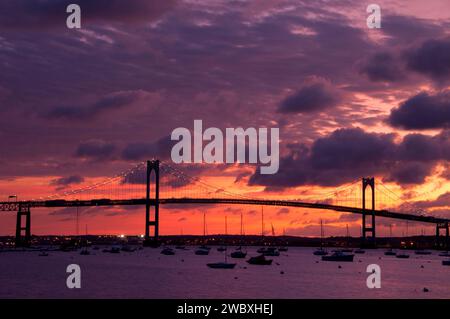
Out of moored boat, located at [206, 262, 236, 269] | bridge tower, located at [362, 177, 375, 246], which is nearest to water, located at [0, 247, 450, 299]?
moored boat, located at [206, 262, 236, 269]

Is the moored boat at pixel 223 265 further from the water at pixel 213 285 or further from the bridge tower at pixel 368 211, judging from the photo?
the bridge tower at pixel 368 211

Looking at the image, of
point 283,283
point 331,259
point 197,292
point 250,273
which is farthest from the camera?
point 331,259

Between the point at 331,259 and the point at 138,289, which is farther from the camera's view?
the point at 331,259

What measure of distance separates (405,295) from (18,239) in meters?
112

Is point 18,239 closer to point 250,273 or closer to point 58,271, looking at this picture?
point 58,271

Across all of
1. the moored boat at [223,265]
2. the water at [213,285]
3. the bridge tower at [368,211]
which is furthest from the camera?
the bridge tower at [368,211]

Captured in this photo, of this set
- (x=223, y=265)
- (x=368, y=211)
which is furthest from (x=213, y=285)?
(x=368, y=211)

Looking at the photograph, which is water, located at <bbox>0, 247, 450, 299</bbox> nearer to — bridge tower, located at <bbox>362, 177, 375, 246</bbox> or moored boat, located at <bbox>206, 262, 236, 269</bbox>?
moored boat, located at <bbox>206, 262, 236, 269</bbox>

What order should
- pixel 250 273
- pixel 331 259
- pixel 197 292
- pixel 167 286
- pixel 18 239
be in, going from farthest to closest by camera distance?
pixel 18 239
pixel 331 259
pixel 250 273
pixel 167 286
pixel 197 292

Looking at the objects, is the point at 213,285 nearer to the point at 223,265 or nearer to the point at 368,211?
the point at 223,265

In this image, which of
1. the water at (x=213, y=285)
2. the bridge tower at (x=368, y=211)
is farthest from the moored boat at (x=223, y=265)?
the bridge tower at (x=368, y=211)
